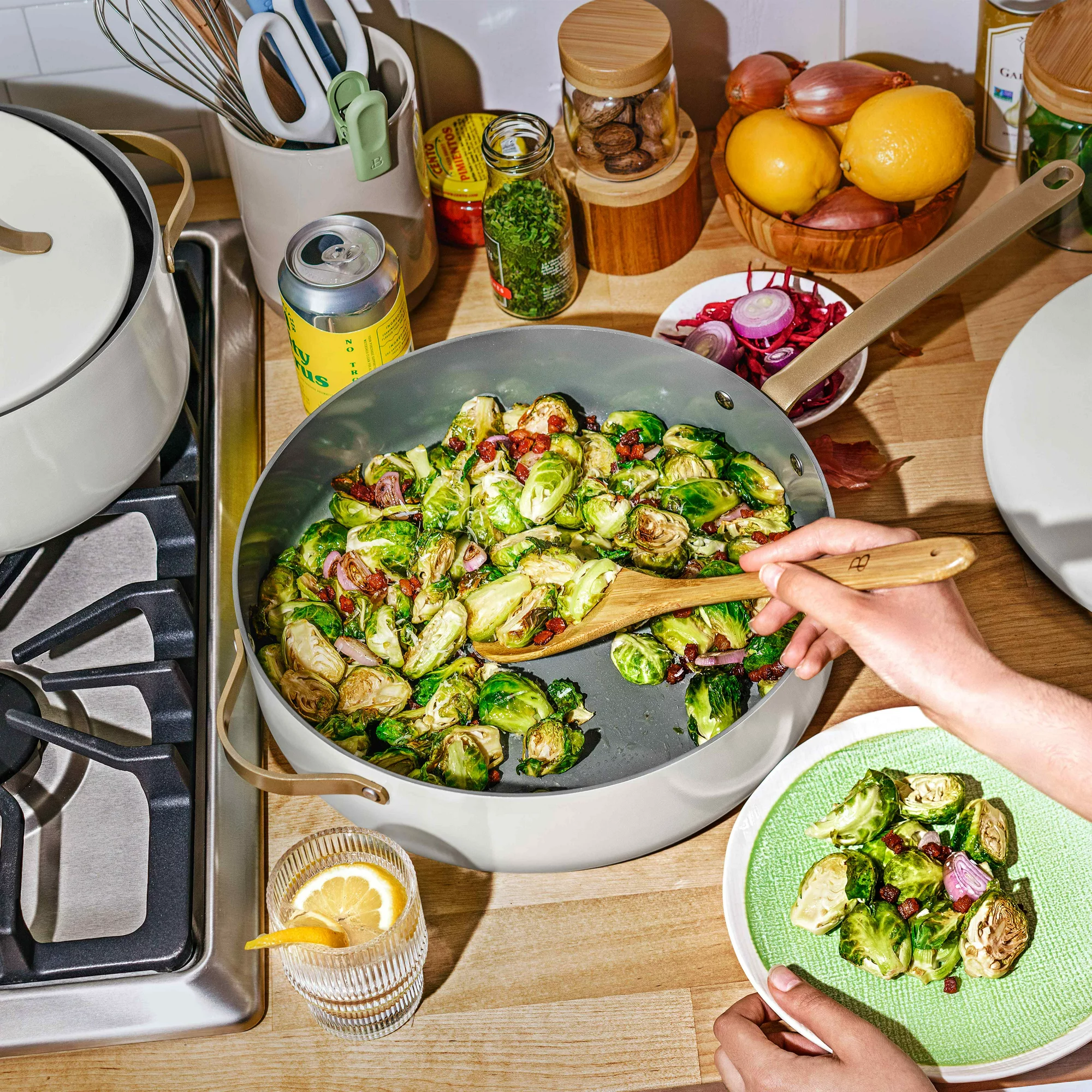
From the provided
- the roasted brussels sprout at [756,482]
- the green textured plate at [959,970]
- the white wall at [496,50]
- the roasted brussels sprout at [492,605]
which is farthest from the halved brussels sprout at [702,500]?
the white wall at [496,50]

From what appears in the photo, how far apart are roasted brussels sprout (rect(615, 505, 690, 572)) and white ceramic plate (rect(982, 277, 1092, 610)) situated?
451 millimetres

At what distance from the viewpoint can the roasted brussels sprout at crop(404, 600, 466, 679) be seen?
4.91 ft

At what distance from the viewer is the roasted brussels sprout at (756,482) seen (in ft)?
5.08

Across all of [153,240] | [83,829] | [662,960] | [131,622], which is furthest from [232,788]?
[153,240]

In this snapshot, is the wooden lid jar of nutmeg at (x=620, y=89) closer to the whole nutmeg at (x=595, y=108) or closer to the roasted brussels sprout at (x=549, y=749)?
the whole nutmeg at (x=595, y=108)

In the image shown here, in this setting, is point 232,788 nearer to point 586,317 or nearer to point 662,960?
point 662,960

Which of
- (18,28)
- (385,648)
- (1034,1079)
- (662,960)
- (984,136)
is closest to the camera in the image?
(1034,1079)

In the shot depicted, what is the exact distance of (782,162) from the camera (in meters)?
1.72

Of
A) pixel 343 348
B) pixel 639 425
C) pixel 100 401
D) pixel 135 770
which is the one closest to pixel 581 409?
pixel 639 425

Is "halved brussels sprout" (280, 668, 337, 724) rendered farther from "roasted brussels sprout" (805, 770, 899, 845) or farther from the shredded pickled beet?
the shredded pickled beet

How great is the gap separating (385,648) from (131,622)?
1.14ft

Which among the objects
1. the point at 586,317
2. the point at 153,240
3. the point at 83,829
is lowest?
the point at 83,829

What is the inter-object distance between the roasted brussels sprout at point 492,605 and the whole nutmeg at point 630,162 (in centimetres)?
68

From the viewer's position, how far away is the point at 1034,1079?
1.20 metres
